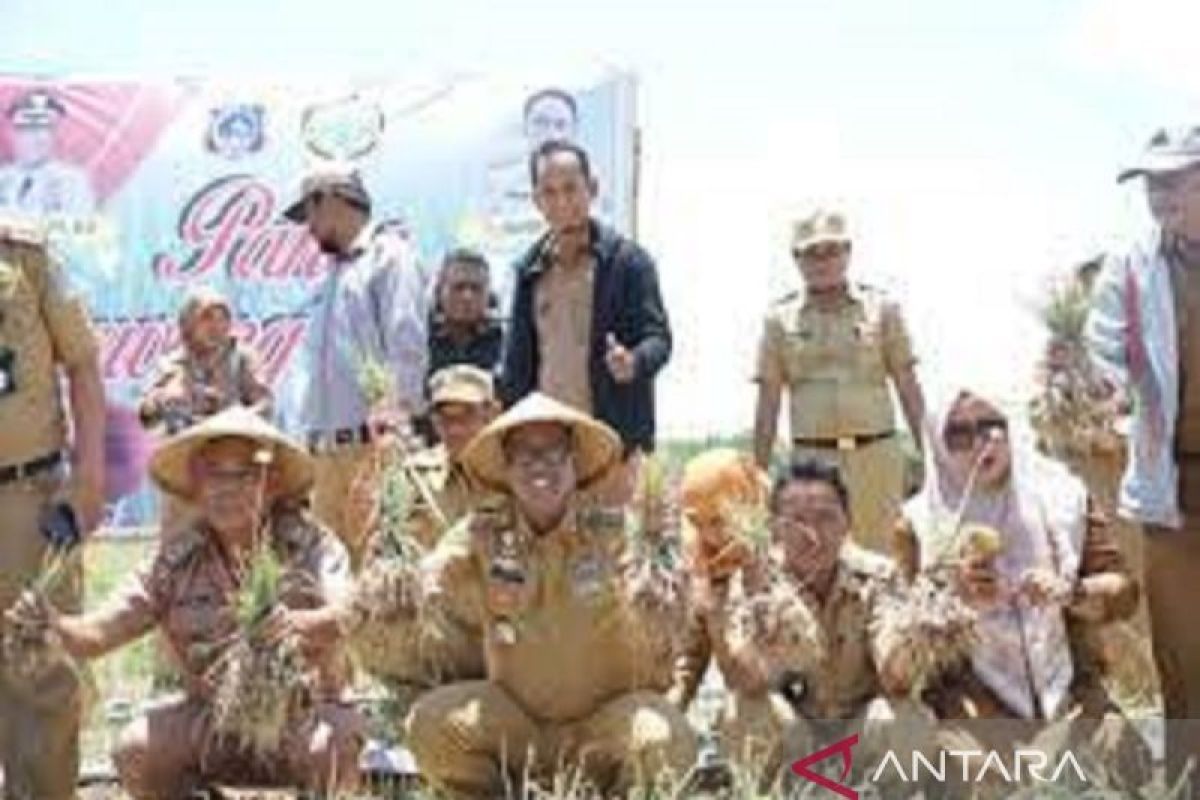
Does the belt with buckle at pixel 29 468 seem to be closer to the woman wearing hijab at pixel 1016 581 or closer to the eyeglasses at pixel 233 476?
the eyeglasses at pixel 233 476

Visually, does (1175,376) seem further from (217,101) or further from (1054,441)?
(217,101)

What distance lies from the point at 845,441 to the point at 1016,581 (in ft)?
4.03

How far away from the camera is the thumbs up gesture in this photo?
5.91m

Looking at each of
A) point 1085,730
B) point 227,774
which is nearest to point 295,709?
point 227,774

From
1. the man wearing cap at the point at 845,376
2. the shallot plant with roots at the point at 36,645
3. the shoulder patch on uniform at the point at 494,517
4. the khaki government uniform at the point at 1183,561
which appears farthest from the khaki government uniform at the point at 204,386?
the khaki government uniform at the point at 1183,561

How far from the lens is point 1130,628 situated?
19.3 feet

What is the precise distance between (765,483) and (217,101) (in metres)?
6.49

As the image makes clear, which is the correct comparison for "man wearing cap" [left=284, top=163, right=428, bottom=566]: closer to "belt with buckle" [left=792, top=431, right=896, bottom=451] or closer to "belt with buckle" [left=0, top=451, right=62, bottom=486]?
"belt with buckle" [left=792, top=431, right=896, bottom=451]

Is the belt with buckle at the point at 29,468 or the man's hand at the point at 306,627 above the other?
the belt with buckle at the point at 29,468

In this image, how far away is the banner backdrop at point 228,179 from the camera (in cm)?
1104

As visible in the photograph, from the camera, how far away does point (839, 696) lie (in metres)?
5.23

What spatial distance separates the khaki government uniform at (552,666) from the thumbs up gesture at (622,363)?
2.75 feet

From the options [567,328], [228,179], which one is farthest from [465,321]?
[228,179]

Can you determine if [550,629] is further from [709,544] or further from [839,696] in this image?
[839,696]
